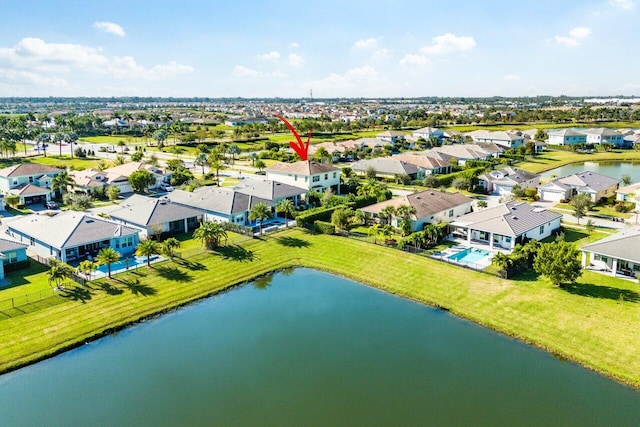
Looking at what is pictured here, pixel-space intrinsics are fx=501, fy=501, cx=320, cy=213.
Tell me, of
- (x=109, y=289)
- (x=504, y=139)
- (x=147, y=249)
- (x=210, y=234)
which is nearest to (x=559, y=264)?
(x=210, y=234)

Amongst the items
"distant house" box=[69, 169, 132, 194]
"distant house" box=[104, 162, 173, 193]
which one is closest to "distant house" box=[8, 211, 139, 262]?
"distant house" box=[69, 169, 132, 194]

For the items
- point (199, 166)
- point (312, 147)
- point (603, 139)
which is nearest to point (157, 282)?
point (199, 166)

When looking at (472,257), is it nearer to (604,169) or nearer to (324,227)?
(324,227)

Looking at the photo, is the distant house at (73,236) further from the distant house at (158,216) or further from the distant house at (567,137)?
the distant house at (567,137)

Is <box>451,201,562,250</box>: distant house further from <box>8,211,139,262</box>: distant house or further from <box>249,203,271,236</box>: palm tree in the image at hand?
<box>8,211,139,262</box>: distant house

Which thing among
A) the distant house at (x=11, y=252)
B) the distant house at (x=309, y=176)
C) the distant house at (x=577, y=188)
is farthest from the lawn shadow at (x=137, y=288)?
the distant house at (x=577, y=188)

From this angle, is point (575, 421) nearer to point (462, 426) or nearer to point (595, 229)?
point (462, 426)
